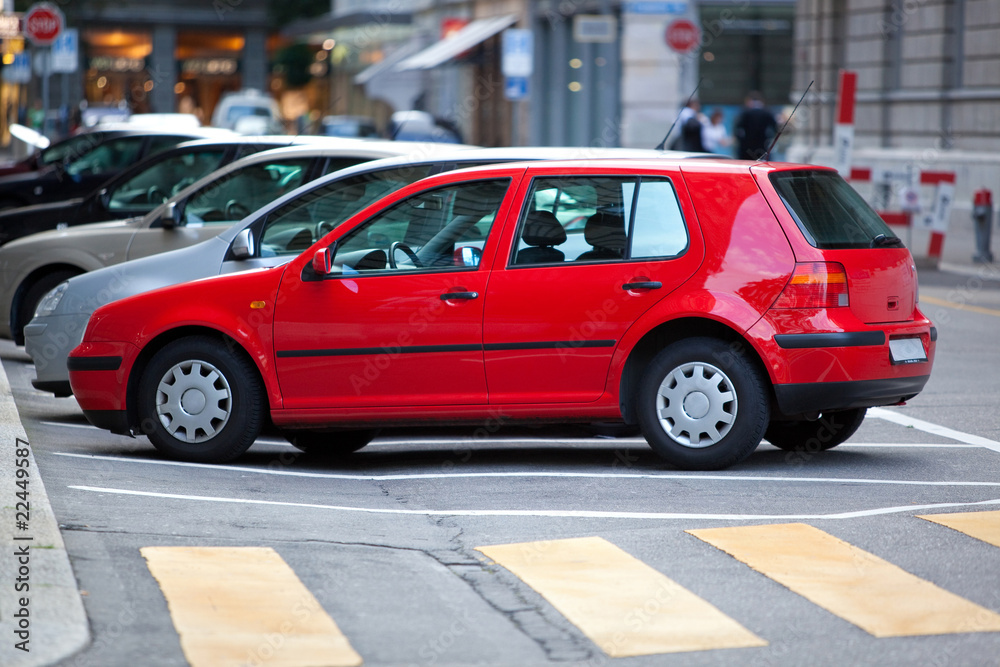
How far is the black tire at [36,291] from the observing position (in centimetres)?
1131

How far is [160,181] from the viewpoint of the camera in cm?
1261

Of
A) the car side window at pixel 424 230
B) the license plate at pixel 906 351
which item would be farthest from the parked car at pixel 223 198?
the license plate at pixel 906 351

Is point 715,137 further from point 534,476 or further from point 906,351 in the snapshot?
point 534,476

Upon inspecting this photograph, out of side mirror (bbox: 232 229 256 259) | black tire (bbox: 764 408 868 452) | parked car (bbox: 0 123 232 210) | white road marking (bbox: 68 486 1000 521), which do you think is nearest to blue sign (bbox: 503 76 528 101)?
parked car (bbox: 0 123 232 210)

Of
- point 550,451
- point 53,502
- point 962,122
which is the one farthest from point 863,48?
point 53,502

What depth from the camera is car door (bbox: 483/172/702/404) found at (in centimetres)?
753

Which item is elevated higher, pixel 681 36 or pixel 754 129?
pixel 681 36

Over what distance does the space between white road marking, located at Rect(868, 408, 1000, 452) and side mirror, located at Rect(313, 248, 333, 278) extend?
3738mm

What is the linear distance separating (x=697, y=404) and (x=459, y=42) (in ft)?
120

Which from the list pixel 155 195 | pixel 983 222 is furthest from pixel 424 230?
pixel 983 222

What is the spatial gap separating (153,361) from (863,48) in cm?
2149

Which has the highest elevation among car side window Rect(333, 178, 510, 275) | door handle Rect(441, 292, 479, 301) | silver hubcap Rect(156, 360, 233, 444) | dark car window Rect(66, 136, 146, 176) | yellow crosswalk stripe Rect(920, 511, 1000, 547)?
dark car window Rect(66, 136, 146, 176)

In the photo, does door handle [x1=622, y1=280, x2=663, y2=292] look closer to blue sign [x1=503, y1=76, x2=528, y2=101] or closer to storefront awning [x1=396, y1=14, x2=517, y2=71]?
blue sign [x1=503, y1=76, x2=528, y2=101]

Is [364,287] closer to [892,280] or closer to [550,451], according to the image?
[550,451]
